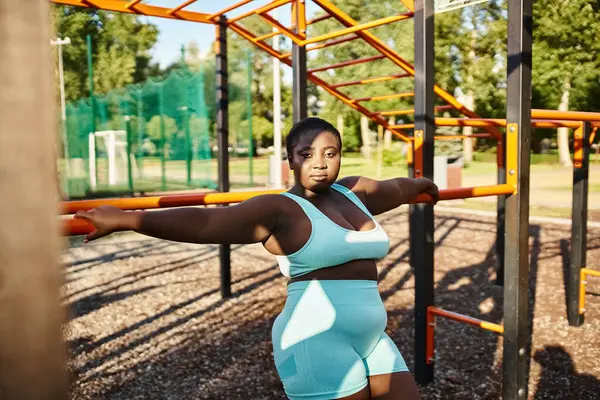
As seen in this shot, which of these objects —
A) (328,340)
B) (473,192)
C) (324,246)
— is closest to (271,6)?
(473,192)

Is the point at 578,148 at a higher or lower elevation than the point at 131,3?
lower

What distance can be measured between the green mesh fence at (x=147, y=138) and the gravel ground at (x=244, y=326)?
847 centimetres

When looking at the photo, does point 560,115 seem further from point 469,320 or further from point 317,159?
point 317,159

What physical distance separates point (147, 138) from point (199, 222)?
1632 centimetres

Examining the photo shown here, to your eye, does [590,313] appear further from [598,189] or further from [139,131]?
[139,131]

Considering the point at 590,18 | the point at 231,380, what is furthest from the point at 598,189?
the point at 231,380

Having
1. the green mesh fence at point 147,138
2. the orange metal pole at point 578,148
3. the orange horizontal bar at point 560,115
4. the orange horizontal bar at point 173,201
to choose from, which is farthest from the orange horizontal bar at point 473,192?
the green mesh fence at point 147,138

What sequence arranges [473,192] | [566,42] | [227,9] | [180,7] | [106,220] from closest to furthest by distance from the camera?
[106,220] → [473,192] → [180,7] → [227,9] → [566,42]

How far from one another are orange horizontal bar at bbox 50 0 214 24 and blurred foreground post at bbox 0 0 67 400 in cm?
391

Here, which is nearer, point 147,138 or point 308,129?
point 308,129

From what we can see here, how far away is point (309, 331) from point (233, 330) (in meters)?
3.02

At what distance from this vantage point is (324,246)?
5.59 ft

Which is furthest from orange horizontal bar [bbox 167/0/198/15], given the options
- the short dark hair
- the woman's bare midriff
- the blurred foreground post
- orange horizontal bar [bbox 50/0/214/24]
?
the blurred foreground post

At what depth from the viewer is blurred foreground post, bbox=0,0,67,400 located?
0.49 meters
